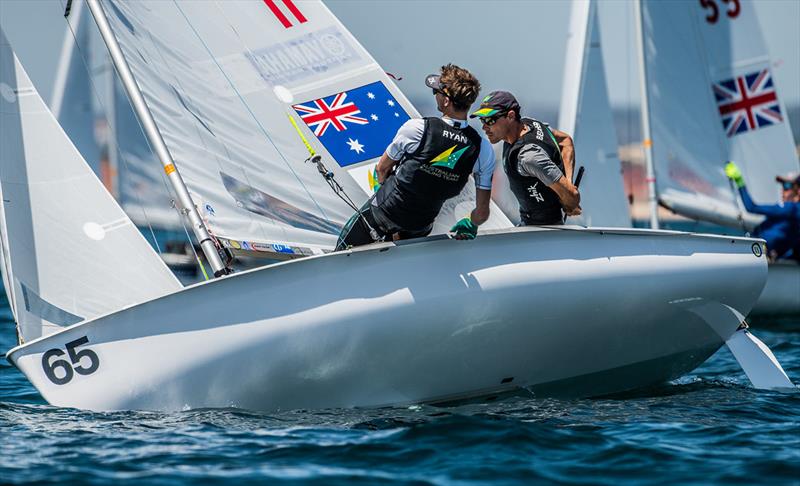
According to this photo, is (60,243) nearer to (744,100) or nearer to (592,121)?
(592,121)

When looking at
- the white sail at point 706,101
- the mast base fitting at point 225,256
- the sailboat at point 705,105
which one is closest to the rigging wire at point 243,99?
the mast base fitting at point 225,256

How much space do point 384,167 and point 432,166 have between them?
291 mm

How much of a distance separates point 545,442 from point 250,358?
57.0 inches

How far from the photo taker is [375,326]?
567cm

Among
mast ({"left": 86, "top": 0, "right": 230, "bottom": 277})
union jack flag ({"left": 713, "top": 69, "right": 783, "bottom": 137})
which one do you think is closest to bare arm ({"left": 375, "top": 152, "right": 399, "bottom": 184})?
mast ({"left": 86, "top": 0, "right": 230, "bottom": 277})

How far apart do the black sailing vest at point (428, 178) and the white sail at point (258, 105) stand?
78 centimetres

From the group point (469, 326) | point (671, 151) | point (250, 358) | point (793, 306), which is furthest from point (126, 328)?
point (671, 151)

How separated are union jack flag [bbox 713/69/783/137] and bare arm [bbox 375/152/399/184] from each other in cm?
1018

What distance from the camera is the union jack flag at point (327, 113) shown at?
6684mm

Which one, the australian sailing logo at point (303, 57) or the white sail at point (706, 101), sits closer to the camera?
the australian sailing logo at point (303, 57)

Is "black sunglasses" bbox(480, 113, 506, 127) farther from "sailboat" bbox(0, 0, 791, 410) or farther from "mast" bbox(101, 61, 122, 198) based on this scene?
"mast" bbox(101, 61, 122, 198)

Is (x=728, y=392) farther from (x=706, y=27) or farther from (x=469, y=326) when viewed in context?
(x=706, y=27)

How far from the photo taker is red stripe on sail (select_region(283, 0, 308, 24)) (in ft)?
22.2

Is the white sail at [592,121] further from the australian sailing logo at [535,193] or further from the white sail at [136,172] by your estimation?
the australian sailing logo at [535,193]
